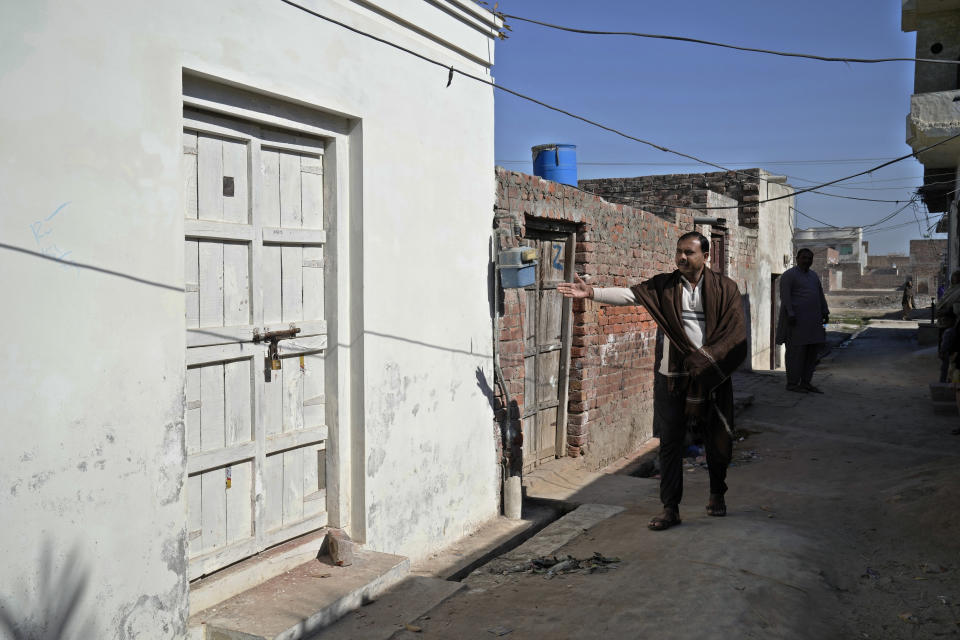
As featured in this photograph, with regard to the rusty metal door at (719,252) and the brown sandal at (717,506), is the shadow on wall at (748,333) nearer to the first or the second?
the rusty metal door at (719,252)

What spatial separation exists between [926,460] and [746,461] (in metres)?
1.64

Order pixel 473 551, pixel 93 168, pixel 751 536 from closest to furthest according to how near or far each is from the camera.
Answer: pixel 93 168 < pixel 751 536 < pixel 473 551

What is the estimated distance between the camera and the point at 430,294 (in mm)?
4422

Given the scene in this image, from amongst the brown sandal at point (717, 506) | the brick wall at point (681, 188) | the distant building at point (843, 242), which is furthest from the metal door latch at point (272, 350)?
the distant building at point (843, 242)

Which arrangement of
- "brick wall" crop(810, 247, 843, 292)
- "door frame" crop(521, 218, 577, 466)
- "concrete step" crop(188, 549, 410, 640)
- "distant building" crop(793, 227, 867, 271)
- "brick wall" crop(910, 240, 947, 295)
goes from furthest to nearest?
"distant building" crop(793, 227, 867, 271) → "brick wall" crop(810, 247, 843, 292) → "brick wall" crop(910, 240, 947, 295) → "door frame" crop(521, 218, 577, 466) → "concrete step" crop(188, 549, 410, 640)

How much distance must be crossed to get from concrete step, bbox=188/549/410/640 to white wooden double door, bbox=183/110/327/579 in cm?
19

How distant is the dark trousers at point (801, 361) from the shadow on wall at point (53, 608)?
10.3 metres

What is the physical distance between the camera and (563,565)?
167 inches

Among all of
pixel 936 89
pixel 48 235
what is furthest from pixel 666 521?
pixel 936 89

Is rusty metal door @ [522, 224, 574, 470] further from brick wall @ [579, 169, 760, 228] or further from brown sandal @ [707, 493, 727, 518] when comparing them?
brick wall @ [579, 169, 760, 228]

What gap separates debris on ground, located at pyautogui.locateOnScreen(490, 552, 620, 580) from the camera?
163 inches

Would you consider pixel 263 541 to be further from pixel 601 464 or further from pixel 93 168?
pixel 601 464

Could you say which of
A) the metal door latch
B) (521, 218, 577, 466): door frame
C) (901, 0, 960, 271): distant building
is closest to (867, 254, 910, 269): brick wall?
(901, 0, 960, 271): distant building

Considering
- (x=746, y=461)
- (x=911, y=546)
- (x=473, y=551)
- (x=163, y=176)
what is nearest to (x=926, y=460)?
(x=746, y=461)
